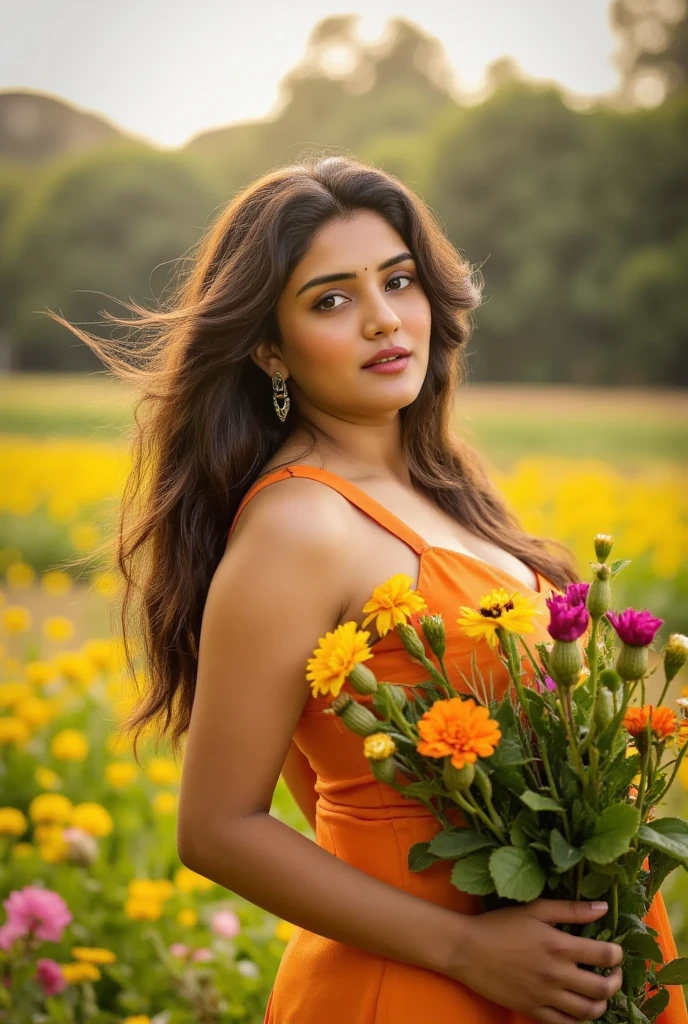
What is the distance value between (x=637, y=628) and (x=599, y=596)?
0.20 feet

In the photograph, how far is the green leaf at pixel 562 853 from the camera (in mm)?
989

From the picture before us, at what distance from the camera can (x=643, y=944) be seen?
109 cm

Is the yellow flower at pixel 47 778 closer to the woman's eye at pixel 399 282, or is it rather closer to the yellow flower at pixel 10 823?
the yellow flower at pixel 10 823

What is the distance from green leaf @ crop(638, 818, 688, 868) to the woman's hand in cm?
11

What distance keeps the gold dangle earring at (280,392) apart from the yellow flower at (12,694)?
1.68 meters

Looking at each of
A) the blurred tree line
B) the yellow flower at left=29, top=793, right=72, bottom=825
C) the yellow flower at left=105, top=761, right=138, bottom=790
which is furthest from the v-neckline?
the blurred tree line

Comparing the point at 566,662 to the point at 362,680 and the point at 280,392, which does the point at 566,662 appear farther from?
the point at 280,392

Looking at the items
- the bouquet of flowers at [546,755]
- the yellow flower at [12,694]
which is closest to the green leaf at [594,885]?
the bouquet of flowers at [546,755]

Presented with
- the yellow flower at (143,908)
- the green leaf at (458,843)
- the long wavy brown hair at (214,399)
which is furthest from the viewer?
the yellow flower at (143,908)

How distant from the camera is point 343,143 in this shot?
6.05m

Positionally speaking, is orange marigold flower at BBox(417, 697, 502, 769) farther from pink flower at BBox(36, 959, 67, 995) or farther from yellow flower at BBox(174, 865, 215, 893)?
yellow flower at BBox(174, 865, 215, 893)

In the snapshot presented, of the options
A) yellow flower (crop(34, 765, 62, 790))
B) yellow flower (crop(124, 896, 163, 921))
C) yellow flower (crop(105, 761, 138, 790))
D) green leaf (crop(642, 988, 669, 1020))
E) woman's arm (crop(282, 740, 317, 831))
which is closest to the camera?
green leaf (crop(642, 988, 669, 1020))

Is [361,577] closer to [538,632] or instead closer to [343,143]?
[538,632]

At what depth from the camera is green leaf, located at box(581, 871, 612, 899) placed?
41.4 inches
